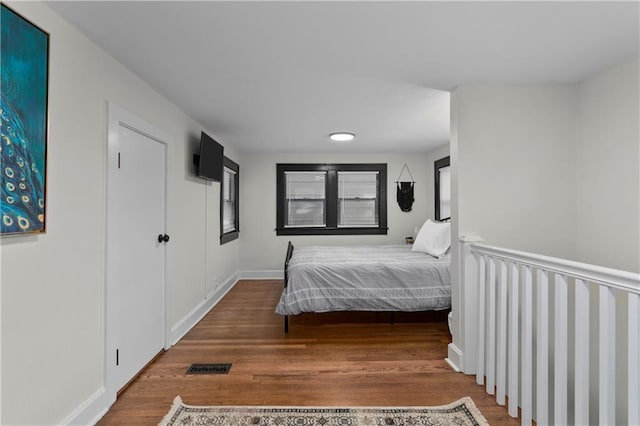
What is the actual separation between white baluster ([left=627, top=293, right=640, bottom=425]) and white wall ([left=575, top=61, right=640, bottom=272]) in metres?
1.24

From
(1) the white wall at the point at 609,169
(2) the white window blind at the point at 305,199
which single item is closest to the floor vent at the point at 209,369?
(1) the white wall at the point at 609,169

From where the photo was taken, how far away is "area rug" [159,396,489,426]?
1.84 metres

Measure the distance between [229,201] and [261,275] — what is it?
4.69 feet

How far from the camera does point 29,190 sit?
1399mm

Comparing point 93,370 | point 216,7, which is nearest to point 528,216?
point 216,7

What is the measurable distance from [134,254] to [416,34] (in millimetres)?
2376

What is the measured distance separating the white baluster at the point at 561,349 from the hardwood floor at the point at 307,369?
43cm

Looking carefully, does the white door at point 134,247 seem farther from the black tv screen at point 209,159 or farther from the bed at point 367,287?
the bed at point 367,287

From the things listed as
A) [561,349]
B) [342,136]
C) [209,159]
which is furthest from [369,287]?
[209,159]

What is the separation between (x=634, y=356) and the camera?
1187 millimetres

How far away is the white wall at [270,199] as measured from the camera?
5.40m

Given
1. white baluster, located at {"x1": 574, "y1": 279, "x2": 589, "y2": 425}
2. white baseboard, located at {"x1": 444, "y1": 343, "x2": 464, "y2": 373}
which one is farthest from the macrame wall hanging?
white baluster, located at {"x1": 574, "y1": 279, "x2": 589, "y2": 425}

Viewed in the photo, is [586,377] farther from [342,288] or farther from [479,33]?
[342,288]

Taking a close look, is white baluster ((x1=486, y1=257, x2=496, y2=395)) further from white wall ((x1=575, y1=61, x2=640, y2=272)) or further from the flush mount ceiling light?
the flush mount ceiling light
